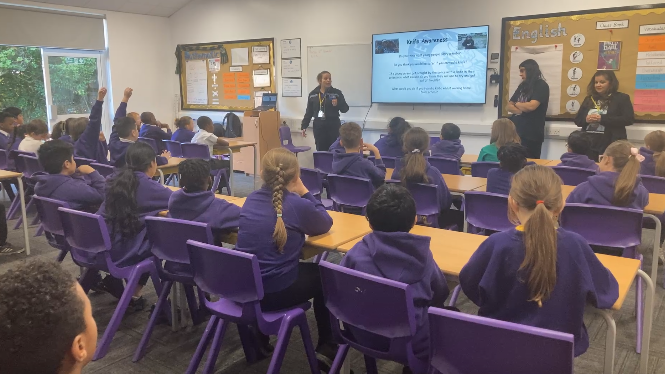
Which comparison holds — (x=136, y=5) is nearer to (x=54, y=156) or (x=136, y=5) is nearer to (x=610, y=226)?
(x=54, y=156)

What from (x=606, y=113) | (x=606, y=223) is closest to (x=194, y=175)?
(x=606, y=223)

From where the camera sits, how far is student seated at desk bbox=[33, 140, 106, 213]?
336cm

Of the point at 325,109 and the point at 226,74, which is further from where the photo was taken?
the point at 226,74

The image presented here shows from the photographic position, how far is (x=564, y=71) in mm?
5906

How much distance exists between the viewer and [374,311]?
5.72 ft

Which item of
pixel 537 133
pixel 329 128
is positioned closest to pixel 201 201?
pixel 537 133

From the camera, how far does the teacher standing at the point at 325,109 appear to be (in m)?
7.20

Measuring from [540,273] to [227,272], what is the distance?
1.18m

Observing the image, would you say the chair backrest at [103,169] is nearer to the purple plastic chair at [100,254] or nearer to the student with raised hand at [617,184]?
the purple plastic chair at [100,254]

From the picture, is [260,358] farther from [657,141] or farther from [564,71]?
[564,71]

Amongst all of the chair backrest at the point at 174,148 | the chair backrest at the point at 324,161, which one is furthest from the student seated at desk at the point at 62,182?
the chair backrest at the point at 174,148

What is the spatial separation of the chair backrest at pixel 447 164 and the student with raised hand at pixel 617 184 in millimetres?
1460

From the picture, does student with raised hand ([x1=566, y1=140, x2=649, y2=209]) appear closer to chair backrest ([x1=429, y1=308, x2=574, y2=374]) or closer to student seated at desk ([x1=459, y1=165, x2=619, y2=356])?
student seated at desk ([x1=459, y1=165, x2=619, y2=356])

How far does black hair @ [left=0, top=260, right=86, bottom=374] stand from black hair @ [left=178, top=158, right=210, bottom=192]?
176 centimetres
